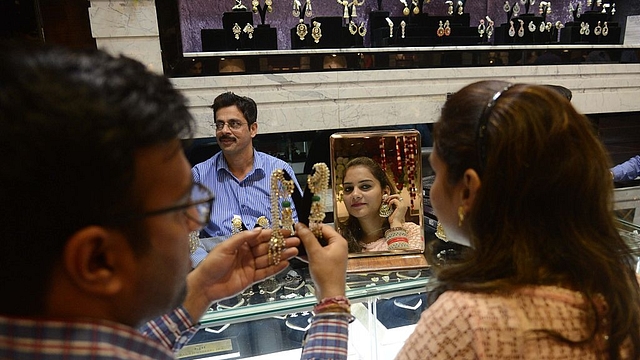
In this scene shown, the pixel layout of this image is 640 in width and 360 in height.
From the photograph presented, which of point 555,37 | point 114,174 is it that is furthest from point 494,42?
point 114,174

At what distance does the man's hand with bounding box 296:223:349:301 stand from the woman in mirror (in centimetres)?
44

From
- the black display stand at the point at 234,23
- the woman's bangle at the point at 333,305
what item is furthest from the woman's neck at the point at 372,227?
the black display stand at the point at 234,23

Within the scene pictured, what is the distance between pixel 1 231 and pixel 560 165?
28.4 inches

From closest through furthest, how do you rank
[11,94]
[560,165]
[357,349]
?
[11,94], [560,165], [357,349]

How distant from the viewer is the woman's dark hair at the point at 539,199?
2.30ft

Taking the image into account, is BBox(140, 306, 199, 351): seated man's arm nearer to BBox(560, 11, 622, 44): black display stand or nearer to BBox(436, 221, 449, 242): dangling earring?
BBox(436, 221, 449, 242): dangling earring

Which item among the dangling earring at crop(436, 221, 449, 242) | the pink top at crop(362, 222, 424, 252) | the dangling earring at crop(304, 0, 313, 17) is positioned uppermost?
the dangling earring at crop(304, 0, 313, 17)

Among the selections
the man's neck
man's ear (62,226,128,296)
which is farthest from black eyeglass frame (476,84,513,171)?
the man's neck

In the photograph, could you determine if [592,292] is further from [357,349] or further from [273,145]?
[273,145]

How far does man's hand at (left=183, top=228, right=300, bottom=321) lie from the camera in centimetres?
91

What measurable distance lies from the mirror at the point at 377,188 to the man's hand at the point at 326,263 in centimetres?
44

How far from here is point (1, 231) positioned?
469mm

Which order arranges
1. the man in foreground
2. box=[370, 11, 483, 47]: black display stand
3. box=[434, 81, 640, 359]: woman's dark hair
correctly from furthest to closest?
box=[370, 11, 483, 47]: black display stand, box=[434, 81, 640, 359]: woman's dark hair, the man in foreground

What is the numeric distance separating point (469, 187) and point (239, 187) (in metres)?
1.84
